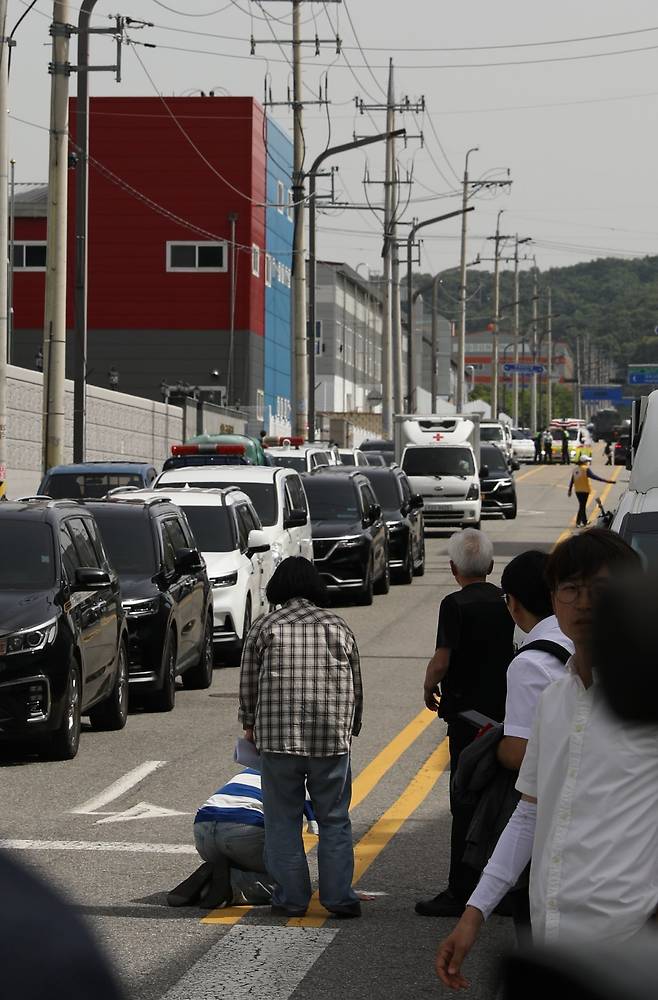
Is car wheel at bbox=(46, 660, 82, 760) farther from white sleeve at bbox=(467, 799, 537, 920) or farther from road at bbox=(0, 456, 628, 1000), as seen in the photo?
white sleeve at bbox=(467, 799, 537, 920)

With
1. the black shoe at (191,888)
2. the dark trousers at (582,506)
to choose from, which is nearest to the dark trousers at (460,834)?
the black shoe at (191,888)

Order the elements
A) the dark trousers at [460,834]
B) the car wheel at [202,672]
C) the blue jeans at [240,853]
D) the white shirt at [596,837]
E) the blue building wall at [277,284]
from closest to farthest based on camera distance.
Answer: the white shirt at [596,837] → the dark trousers at [460,834] → the blue jeans at [240,853] → the car wheel at [202,672] → the blue building wall at [277,284]

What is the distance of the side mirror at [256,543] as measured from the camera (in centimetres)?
1942

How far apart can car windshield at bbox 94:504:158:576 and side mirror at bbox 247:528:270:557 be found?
10.4ft

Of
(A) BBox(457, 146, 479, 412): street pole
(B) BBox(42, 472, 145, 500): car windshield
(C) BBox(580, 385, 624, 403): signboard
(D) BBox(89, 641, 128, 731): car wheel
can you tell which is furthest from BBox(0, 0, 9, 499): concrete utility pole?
(C) BBox(580, 385, 624, 403): signboard

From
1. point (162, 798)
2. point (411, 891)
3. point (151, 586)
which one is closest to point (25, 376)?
point (151, 586)

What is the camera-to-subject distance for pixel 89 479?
2417 cm

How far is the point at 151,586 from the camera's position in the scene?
15.4 meters

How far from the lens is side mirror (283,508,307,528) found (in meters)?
22.1

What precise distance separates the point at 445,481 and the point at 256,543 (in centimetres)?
2154

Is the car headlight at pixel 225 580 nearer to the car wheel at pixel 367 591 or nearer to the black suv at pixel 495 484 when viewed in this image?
the car wheel at pixel 367 591

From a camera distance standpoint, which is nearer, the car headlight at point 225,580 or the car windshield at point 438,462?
the car headlight at point 225,580

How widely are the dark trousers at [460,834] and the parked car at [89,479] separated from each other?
52.1 feet

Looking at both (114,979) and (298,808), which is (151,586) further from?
(114,979)
